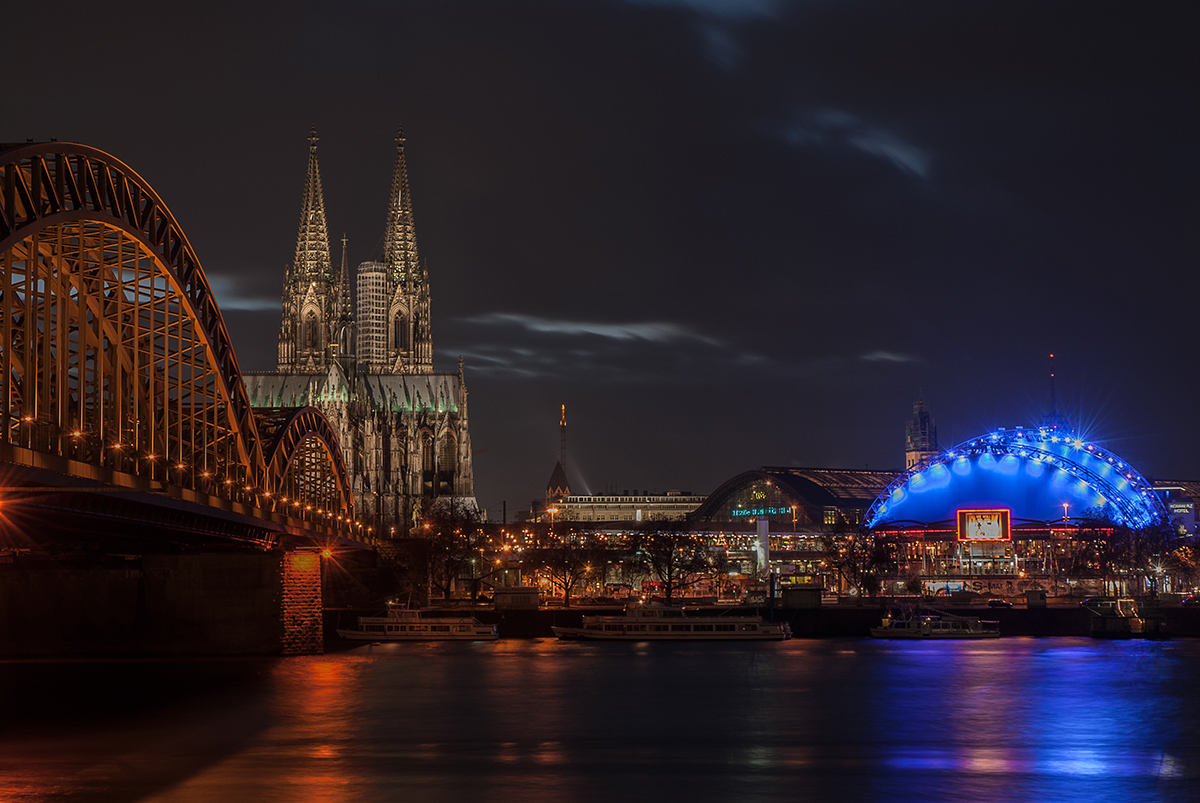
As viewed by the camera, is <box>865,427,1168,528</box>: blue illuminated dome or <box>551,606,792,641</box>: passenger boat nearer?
<box>551,606,792,641</box>: passenger boat

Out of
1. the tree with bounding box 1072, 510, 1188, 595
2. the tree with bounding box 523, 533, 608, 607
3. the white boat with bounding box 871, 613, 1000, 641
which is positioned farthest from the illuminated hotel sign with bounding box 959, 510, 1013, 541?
the white boat with bounding box 871, 613, 1000, 641

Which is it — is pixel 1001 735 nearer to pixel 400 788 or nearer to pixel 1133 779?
pixel 1133 779

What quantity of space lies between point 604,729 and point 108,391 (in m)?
31.8

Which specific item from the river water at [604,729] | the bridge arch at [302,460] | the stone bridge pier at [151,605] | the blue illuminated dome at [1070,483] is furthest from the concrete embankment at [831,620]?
the blue illuminated dome at [1070,483]

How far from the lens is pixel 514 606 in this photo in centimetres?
14300

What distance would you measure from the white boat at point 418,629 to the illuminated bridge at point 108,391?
2486 centimetres

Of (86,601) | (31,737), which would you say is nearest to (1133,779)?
(31,737)

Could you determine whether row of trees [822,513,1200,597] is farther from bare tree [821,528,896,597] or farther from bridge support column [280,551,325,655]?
bridge support column [280,551,325,655]

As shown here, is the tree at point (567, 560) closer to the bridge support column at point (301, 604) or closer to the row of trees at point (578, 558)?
the row of trees at point (578, 558)

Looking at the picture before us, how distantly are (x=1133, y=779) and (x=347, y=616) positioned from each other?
98508 mm

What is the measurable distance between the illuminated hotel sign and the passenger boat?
198 ft

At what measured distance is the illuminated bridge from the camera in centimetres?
5075

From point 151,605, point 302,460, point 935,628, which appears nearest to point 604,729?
point 151,605

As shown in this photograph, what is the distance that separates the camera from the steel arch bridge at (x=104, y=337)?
5100cm
